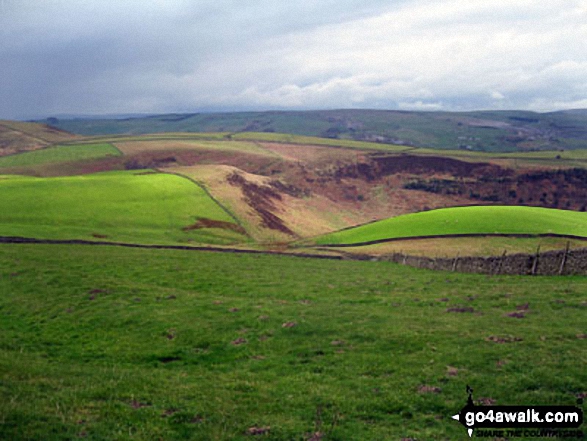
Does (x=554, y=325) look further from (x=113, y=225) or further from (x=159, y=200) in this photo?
(x=159, y=200)

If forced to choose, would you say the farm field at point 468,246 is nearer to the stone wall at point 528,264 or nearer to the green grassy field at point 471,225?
the green grassy field at point 471,225

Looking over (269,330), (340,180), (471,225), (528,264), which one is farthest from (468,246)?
(340,180)

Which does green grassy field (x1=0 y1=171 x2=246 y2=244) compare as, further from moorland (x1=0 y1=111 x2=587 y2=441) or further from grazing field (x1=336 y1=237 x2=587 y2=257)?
grazing field (x1=336 y1=237 x2=587 y2=257)

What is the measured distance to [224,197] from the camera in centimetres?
10444

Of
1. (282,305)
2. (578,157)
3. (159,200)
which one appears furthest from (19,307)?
(578,157)

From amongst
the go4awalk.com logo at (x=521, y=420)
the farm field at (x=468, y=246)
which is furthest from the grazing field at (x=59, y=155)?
the go4awalk.com logo at (x=521, y=420)

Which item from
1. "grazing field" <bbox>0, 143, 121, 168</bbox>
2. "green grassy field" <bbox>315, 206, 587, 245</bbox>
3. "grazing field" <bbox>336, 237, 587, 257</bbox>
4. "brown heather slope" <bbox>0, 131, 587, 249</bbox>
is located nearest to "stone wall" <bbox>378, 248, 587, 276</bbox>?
"grazing field" <bbox>336, 237, 587, 257</bbox>

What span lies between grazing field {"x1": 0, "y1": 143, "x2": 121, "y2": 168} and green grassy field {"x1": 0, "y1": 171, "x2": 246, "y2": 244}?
225ft

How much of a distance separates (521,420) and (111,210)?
8142 centimetres

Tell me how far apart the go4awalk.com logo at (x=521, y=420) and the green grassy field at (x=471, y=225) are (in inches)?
2258

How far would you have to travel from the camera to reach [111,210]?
83438mm

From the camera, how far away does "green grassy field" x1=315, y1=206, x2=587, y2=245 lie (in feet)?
231

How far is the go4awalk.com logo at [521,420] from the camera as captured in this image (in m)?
13.9

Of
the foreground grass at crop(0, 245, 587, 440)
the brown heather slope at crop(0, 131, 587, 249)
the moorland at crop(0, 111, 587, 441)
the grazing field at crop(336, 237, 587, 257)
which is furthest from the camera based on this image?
the brown heather slope at crop(0, 131, 587, 249)
